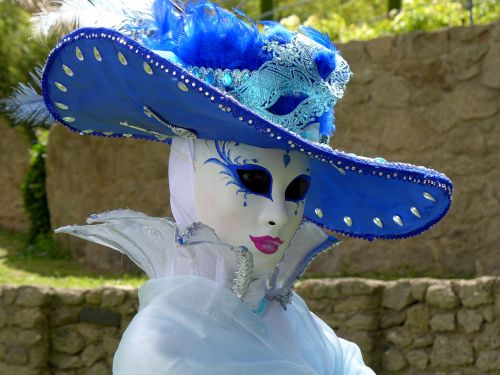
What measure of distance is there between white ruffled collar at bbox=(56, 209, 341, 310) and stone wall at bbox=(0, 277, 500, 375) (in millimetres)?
2436

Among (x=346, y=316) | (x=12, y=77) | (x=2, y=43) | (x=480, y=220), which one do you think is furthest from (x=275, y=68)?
(x=2, y=43)

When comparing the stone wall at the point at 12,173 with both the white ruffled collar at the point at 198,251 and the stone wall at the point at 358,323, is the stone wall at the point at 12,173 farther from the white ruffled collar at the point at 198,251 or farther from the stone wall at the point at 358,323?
the white ruffled collar at the point at 198,251

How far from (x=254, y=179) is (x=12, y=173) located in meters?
7.81

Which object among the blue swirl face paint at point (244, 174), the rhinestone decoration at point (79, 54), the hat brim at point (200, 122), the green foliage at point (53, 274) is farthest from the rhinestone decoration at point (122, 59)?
the green foliage at point (53, 274)

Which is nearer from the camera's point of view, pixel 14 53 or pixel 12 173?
pixel 14 53

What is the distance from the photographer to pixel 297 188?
3045mm

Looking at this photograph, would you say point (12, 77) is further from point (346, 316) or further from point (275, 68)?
point (275, 68)

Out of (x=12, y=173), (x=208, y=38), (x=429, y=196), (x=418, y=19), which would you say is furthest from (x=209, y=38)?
(x=12, y=173)

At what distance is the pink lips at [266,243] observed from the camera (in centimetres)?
295

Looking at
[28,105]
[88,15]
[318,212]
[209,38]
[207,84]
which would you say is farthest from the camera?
[318,212]

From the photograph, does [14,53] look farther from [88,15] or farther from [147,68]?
[147,68]

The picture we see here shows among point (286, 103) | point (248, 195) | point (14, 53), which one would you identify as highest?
point (14, 53)

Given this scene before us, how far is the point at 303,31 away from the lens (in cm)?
308

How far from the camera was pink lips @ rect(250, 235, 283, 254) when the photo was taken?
2.95 m
